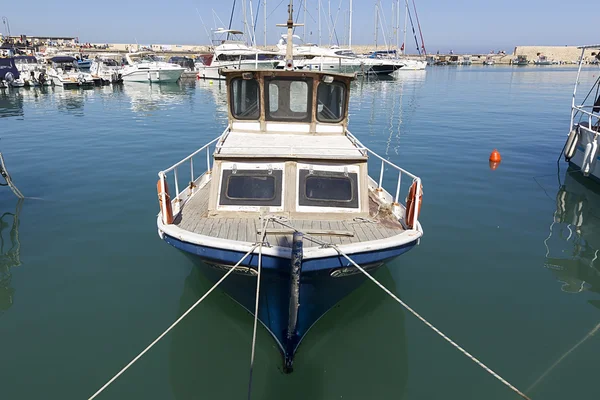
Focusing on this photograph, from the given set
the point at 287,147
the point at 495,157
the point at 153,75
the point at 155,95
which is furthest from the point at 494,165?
the point at 153,75

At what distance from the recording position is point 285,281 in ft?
21.1

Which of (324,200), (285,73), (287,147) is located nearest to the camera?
(324,200)

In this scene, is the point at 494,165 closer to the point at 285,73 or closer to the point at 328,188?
the point at 285,73

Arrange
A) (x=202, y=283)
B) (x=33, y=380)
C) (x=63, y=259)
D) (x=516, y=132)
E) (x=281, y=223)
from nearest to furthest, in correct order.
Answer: (x=33, y=380) < (x=281, y=223) < (x=202, y=283) < (x=63, y=259) < (x=516, y=132)


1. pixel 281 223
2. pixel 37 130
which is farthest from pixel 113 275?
pixel 37 130

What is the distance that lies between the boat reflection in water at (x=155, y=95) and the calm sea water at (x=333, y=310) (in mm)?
20342

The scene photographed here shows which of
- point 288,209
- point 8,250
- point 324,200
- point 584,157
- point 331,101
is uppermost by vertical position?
point 331,101

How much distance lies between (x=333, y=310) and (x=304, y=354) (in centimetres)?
119

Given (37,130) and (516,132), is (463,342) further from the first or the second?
(37,130)

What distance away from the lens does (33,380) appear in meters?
6.48

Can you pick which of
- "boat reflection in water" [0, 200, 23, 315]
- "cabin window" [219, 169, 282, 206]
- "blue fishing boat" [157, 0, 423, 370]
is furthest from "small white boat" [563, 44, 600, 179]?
"boat reflection in water" [0, 200, 23, 315]

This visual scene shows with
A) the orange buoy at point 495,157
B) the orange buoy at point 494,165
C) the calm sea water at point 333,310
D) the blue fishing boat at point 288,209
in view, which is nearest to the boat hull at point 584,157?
the calm sea water at point 333,310

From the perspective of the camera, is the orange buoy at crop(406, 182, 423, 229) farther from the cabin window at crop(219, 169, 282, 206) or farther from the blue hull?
the cabin window at crop(219, 169, 282, 206)

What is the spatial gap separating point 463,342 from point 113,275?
7518mm
